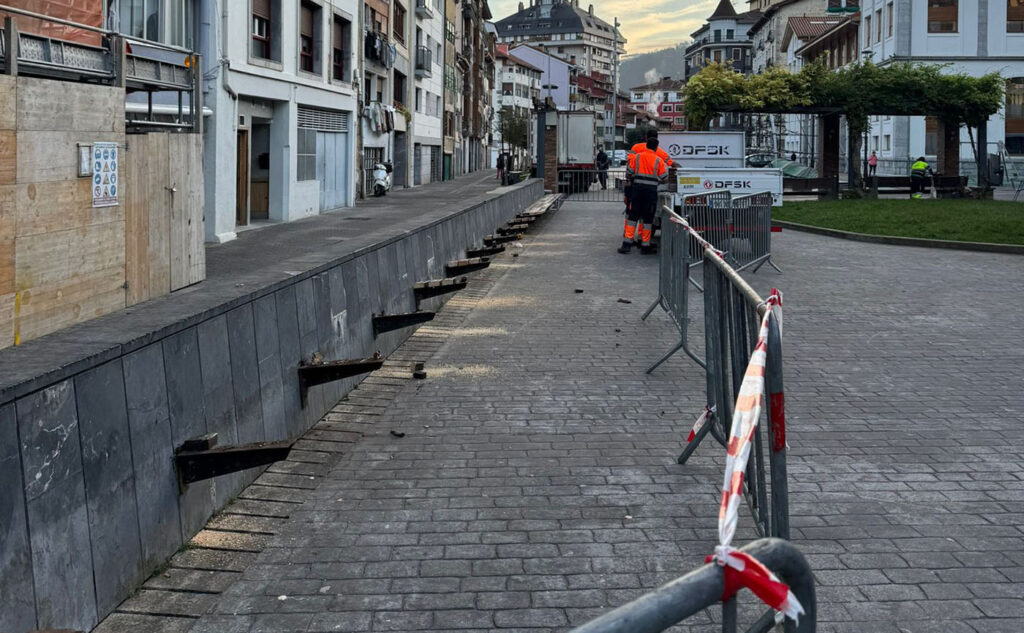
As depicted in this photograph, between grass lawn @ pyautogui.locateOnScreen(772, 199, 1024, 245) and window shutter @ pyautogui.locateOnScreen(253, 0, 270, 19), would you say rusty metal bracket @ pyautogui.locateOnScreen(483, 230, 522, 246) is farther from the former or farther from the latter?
grass lawn @ pyautogui.locateOnScreen(772, 199, 1024, 245)

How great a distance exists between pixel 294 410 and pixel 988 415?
15.6 ft

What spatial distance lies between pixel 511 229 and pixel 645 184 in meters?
3.96

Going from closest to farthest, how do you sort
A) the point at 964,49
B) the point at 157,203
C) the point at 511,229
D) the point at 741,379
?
1. the point at 741,379
2. the point at 157,203
3. the point at 511,229
4. the point at 964,49

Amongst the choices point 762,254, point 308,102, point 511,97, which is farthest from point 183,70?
point 511,97

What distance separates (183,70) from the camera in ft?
31.8

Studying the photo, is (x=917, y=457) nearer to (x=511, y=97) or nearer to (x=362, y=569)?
(x=362, y=569)

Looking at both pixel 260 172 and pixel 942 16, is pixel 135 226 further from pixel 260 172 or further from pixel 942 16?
pixel 942 16

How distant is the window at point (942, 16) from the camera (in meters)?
52.8

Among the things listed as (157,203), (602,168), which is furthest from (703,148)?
(602,168)

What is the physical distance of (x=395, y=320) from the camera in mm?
9922

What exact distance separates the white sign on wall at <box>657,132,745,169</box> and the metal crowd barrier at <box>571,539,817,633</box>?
25.0m

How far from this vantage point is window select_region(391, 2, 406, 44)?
40750 millimetres

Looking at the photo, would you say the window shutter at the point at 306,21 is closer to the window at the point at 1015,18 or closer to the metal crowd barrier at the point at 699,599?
the metal crowd barrier at the point at 699,599

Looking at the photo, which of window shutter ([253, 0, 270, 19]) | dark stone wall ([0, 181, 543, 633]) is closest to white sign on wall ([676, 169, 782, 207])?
window shutter ([253, 0, 270, 19])
